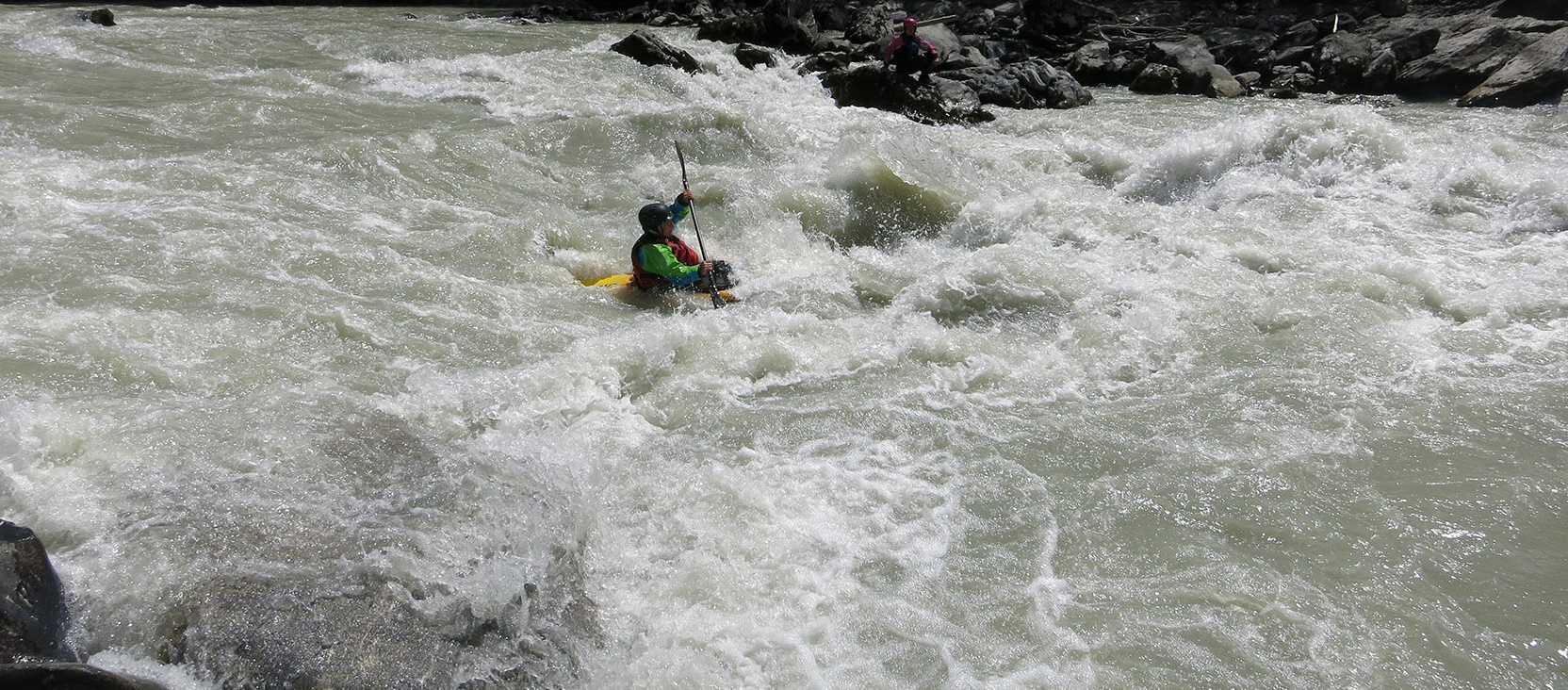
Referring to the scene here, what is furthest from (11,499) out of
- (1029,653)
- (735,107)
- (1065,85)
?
(1065,85)

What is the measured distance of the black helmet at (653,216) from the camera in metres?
6.51

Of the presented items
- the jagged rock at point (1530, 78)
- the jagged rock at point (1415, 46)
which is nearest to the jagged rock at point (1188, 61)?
the jagged rock at point (1415, 46)

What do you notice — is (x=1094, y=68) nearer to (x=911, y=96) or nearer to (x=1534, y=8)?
(x=911, y=96)

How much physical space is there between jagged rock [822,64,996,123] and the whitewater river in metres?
2.03

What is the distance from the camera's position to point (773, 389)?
17.8 feet

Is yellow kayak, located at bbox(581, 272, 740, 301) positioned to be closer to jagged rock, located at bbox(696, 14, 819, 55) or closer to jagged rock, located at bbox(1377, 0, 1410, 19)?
jagged rock, located at bbox(696, 14, 819, 55)

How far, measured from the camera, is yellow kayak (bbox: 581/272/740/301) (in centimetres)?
656

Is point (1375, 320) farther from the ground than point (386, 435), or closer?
farther from the ground

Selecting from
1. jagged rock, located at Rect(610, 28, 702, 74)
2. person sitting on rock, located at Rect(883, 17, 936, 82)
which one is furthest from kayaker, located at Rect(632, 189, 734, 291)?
jagged rock, located at Rect(610, 28, 702, 74)

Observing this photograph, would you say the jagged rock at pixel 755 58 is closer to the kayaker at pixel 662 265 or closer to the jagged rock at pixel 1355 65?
the jagged rock at pixel 1355 65

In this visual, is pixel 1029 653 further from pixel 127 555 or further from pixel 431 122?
pixel 431 122

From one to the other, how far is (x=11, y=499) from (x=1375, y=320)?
720cm

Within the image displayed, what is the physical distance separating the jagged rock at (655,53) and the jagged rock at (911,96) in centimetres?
294

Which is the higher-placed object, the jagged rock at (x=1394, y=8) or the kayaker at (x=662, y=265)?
the jagged rock at (x=1394, y=8)
